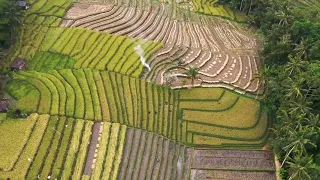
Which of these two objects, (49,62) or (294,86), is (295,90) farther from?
(49,62)

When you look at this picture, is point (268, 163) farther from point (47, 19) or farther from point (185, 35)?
point (47, 19)

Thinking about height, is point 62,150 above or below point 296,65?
below

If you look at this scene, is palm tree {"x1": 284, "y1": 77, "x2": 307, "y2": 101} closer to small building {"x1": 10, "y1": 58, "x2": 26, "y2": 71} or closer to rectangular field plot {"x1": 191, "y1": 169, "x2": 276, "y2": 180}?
rectangular field plot {"x1": 191, "y1": 169, "x2": 276, "y2": 180}

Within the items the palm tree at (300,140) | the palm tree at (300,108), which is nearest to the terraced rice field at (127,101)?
the palm tree at (300,140)

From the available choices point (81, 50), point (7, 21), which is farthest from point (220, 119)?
point (7, 21)

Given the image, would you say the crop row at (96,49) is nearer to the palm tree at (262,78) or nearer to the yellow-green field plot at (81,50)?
the yellow-green field plot at (81,50)

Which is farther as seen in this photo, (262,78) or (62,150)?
(262,78)
